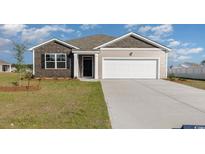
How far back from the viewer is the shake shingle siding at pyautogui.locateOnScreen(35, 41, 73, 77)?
26547mm

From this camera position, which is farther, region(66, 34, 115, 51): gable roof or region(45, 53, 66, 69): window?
region(66, 34, 115, 51): gable roof

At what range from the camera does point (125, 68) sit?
2681 cm

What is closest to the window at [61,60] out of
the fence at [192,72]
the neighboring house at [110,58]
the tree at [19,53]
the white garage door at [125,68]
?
the neighboring house at [110,58]

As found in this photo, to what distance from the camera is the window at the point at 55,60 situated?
87.2ft

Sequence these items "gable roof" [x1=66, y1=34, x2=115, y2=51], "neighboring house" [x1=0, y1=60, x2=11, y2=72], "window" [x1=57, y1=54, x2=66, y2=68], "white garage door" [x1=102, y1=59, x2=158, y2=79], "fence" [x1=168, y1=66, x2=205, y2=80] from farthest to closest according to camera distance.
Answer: "neighboring house" [x1=0, y1=60, x2=11, y2=72] < "fence" [x1=168, y1=66, x2=205, y2=80] < "gable roof" [x1=66, y1=34, x2=115, y2=51] < "white garage door" [x1=102, y1=59, x2=158, y2=79] < "window" [x1=57, y1=54, x2=66, y2=68]

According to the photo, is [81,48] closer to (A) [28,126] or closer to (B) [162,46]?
(B) [162,46]

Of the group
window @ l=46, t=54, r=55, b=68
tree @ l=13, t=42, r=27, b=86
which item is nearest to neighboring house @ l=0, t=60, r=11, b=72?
window @ l=46, t=54, r=55, b=68

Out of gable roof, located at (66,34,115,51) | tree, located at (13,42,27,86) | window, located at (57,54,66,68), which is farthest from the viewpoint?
gable roof, located at (66,34,115,51)

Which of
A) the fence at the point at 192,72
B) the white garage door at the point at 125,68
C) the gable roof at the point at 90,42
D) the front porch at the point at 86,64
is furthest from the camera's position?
the fence at the point at 192,72

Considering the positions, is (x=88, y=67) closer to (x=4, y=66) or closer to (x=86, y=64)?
(x=86, y=64)

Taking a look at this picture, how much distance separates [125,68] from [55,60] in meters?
7.17

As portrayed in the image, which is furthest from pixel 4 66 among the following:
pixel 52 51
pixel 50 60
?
pixel 52 51

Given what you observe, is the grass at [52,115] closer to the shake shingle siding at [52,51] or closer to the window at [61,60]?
the shake shingle siding at [52,51]

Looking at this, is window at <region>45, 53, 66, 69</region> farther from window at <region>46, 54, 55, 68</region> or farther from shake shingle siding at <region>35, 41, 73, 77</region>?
shake shingle siding at <region>35, 41, 73, 77</region>
